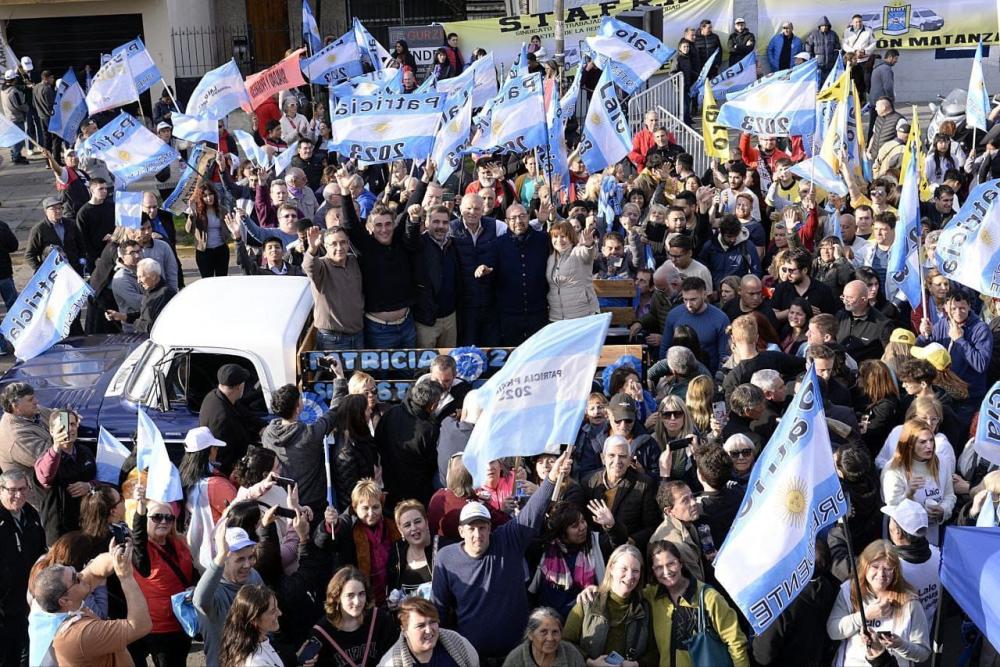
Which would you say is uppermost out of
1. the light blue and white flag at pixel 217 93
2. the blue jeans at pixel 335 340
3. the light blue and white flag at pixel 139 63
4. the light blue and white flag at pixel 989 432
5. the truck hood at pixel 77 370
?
the light blue and white flag at pixel 139 63

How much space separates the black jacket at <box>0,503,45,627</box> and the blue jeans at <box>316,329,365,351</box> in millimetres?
3029

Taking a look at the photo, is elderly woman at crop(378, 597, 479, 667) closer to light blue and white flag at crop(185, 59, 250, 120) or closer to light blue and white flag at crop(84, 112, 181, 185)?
light blue and white flag at crop(84, 112, 181, 185)

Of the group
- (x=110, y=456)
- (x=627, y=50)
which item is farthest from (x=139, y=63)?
(x=110, y=456)

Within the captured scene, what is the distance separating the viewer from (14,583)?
7.47m

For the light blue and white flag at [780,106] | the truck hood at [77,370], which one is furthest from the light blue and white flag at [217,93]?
the light blue and white flag at [780,106]

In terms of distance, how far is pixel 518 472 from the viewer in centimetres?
791

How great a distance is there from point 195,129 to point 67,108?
15.3ft

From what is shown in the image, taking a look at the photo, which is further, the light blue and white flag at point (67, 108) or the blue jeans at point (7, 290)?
the light blue and white flag at point (67, 108)

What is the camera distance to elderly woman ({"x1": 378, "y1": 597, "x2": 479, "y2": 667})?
20.4ft

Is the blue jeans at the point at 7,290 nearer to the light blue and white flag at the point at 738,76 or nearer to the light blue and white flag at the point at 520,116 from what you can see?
the light blue and white flag at the point at 520,116

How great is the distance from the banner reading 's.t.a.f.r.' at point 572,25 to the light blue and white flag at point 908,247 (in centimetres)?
1291

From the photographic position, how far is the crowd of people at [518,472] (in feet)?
21.6

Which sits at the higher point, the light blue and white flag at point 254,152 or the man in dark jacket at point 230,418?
the light blue and white flag at point 254,152

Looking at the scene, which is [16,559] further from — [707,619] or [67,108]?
[67,108]
